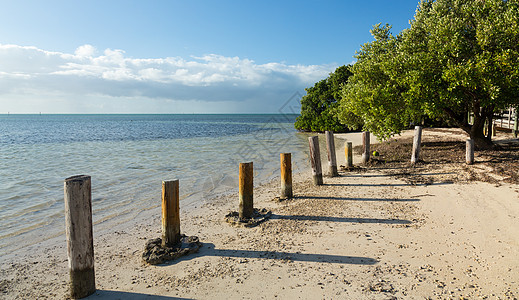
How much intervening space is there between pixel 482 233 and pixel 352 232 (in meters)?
2.62

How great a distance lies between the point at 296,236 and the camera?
6746 mm

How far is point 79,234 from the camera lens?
15.4 ft

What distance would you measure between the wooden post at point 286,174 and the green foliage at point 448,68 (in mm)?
6665

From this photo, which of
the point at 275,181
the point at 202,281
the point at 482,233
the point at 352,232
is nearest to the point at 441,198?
the point at 482,233

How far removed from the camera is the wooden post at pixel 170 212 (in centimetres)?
621

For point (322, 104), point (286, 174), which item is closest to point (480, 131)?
point (286, 174)

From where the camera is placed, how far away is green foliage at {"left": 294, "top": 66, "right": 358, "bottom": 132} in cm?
3859

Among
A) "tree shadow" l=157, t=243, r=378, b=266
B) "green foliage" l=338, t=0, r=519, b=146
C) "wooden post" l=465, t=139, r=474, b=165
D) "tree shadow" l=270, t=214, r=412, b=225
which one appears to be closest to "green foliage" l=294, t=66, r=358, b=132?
"green foliage" l=338, t=0, r=519, b=146

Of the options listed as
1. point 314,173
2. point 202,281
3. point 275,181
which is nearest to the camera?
point 202,281

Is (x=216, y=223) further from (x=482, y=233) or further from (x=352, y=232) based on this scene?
(x=482, y=233)

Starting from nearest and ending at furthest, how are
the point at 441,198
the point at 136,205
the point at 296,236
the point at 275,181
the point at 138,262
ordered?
the point at 138,262
the point at 296,236
the point at 441,198
the point at 136,205
the point at 275,181

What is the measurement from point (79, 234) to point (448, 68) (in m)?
13.3

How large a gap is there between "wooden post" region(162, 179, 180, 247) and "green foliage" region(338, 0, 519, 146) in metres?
10.6

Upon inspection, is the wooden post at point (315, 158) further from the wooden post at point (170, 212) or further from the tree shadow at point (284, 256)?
the wooden post at point (170, 212)
